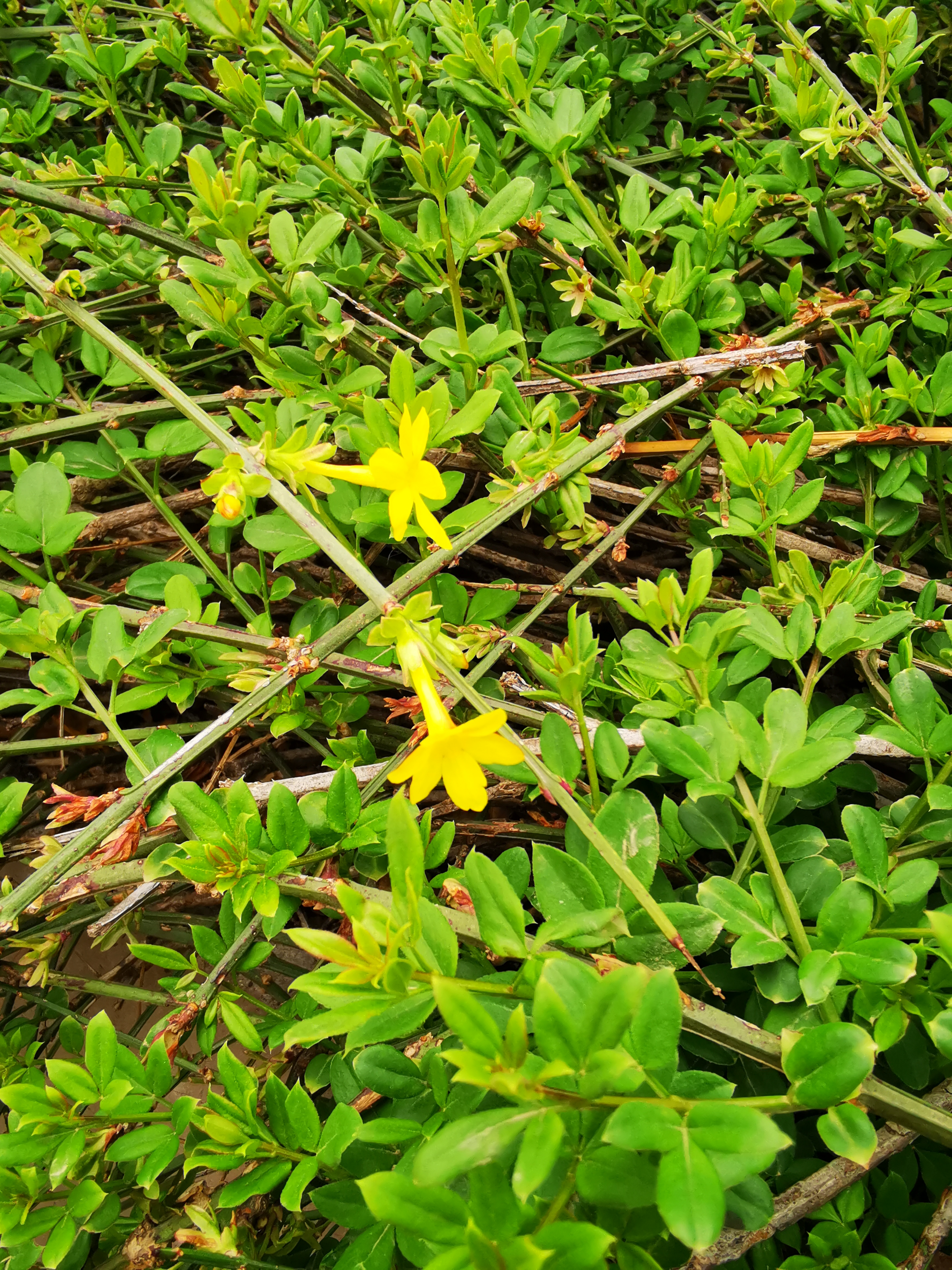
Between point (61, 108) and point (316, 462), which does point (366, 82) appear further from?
point (61, 108)

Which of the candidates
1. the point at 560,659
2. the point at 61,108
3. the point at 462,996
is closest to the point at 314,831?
the point at 560,659

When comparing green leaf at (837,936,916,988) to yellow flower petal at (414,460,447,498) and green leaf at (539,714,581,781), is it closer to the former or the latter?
green leaf at (539,714,581,781)

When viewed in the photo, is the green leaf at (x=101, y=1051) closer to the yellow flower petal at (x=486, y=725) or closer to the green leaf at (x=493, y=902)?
the green leaf at (x=493, y=902)

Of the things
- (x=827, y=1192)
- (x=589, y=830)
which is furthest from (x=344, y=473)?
(x=827, y=1192)

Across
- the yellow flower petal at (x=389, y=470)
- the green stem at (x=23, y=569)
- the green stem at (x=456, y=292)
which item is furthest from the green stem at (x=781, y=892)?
the green stem at (x=23, y=569)

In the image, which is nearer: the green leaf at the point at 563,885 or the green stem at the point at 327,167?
the green leaf at the point at 563,885

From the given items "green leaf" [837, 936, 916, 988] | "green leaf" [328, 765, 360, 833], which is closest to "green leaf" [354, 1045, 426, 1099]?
"green leaf" [328, 765, 360, 833]
